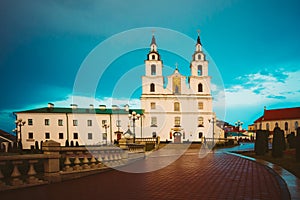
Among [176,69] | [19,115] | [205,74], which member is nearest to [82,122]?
[19,115]

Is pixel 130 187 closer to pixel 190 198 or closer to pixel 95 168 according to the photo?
pixel 190 198


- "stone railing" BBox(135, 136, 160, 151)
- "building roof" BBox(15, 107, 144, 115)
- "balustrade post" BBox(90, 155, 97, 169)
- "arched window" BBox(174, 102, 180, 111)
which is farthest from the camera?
"arched window" BBox(174, 102, 180, 111)

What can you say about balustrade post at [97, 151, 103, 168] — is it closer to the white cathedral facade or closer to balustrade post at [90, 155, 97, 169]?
balustrade post at [90, 155, 97, 169]

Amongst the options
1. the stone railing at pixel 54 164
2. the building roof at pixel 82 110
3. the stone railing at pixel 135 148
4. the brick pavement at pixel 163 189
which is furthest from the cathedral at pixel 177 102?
the brick pavement at pixel 163 189

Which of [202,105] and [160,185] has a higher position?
[202,105]

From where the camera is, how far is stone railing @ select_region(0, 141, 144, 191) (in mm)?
7766

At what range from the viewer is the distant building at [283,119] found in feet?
228

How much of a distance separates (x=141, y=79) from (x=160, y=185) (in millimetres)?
43449

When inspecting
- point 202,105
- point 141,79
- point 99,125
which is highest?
point 141,79

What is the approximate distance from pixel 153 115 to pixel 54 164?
41692 mm

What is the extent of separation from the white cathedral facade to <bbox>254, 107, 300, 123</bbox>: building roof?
33638mm

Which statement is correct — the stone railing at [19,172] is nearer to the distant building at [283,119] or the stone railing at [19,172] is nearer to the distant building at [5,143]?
the distant building at [5,143]

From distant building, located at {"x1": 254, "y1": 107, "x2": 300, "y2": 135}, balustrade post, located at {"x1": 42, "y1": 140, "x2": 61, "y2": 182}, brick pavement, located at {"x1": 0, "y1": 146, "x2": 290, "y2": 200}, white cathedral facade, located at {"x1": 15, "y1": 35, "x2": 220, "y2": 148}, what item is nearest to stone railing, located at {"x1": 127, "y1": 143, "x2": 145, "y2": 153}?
brick pavement, located at {"x1": 0, "y1": 146, "x2": 290, "y2": 200}

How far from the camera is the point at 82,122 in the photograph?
161ft
